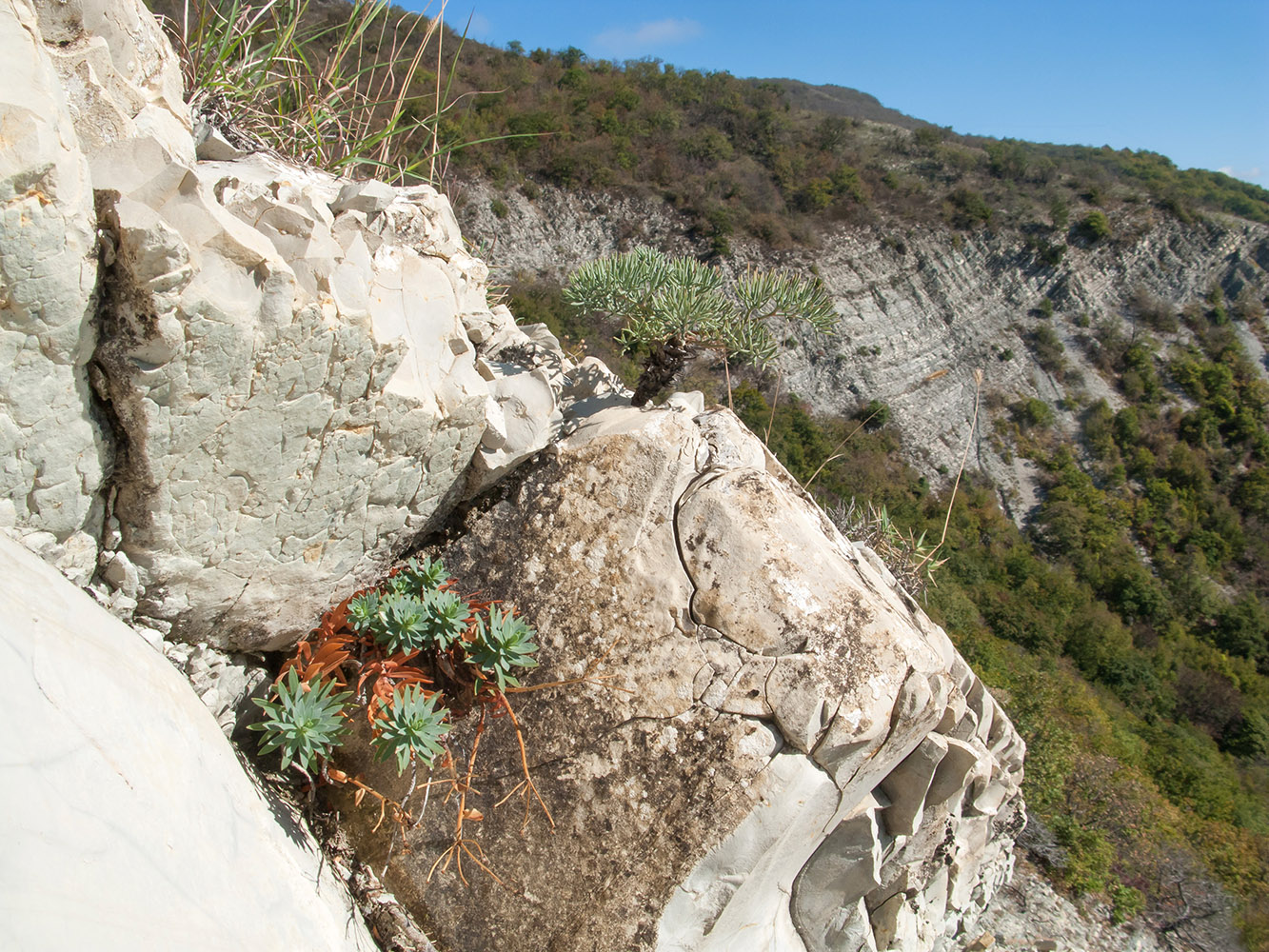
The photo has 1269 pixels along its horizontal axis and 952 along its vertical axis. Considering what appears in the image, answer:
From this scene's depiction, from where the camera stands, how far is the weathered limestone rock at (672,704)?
2.45 m

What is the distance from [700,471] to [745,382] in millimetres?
19751

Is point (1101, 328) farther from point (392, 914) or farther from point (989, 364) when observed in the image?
point (392, 914)

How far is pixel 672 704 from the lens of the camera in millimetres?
2557

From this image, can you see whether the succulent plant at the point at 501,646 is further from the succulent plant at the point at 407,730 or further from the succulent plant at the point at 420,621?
the succulent plant at the point at 407,730

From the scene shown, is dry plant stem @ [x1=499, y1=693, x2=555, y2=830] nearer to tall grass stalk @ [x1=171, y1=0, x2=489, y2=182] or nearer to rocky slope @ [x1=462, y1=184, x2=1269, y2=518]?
tall grass stalk @ [x1=171, y1=0, x2=489, y2=182]

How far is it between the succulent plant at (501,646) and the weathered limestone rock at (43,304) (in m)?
1.20

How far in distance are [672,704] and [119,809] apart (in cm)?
161

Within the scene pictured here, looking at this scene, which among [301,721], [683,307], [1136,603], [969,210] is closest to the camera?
[301,721]

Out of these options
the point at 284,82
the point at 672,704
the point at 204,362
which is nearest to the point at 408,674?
the point at 672,704

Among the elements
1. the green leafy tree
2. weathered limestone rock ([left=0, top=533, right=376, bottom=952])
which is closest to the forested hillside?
the green leafy tree

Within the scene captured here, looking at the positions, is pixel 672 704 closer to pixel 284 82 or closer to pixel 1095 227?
pixel 284 82

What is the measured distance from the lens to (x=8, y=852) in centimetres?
126

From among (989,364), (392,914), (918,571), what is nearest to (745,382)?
(989,364)

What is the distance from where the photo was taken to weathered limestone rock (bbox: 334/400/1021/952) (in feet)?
8.04
